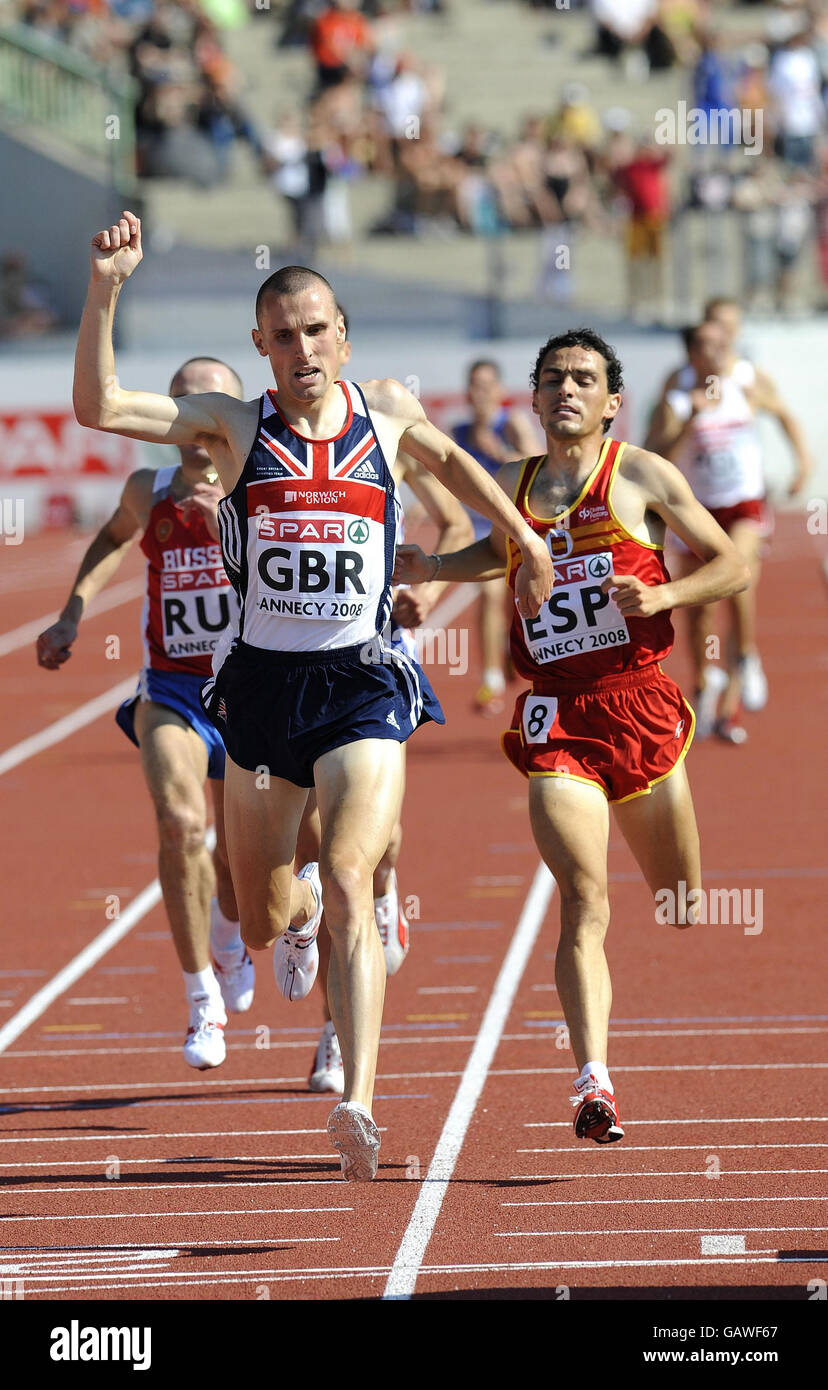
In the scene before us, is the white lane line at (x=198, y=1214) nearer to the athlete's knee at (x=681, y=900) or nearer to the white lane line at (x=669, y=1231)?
the white lane line at (x=669, y=1231)

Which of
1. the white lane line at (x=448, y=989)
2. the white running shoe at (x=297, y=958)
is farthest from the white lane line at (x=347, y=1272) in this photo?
the white lane line at (x=448, y=989)

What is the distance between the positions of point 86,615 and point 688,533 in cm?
1382

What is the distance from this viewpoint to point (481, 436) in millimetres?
13195

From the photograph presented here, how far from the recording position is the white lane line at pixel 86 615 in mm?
18188

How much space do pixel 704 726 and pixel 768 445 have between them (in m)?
12.1

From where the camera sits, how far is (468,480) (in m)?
5.78

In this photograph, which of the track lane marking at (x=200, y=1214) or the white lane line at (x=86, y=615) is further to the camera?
the white lane line at (x=86, y=615)

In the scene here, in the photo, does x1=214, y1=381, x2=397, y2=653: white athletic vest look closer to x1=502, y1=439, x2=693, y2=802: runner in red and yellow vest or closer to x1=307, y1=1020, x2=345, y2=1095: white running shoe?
x1=502, y1=439, x2=693, y2=802: runner in red and yellow vest

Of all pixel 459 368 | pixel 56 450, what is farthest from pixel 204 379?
pixel 56 450

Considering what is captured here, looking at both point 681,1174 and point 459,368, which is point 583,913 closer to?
point 681,1174

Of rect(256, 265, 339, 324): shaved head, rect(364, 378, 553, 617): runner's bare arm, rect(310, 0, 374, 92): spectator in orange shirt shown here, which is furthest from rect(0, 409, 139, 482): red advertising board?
rect(256, 265, 339, 324): shaved head

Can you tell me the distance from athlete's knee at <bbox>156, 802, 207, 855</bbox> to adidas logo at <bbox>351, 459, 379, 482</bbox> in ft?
5.61

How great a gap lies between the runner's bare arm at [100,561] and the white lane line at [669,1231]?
7.59 ft

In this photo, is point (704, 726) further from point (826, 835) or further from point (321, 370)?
point (321, 370)
